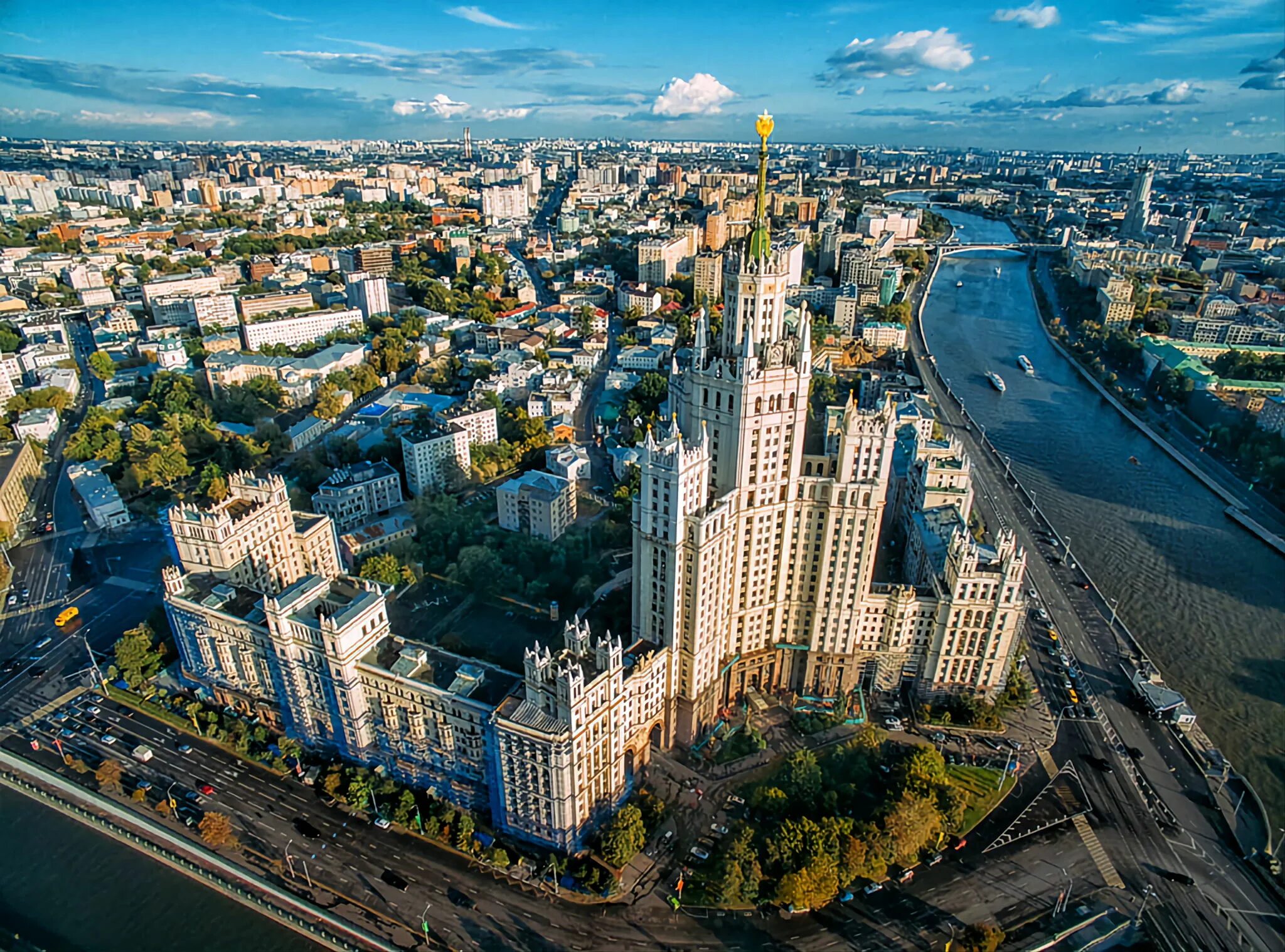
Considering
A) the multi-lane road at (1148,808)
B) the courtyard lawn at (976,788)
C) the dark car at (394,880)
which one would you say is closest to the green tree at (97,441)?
the dark car at (394,880)

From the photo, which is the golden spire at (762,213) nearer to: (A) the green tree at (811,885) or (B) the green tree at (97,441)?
(A) the green tree at (811,885)

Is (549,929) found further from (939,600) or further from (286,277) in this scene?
(286,277)

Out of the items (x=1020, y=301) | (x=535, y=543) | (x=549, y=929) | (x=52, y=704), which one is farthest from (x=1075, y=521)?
(x=1020, y=301)

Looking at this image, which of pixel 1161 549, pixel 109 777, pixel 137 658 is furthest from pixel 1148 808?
pixel 137 658

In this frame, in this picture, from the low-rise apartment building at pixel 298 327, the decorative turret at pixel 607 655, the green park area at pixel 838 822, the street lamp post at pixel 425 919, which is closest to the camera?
the street lamp post at pixel 425 919

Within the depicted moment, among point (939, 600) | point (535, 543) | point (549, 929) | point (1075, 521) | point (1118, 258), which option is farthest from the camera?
point (1118, 258)

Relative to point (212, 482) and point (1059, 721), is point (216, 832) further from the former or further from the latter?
point (1059, 721)
